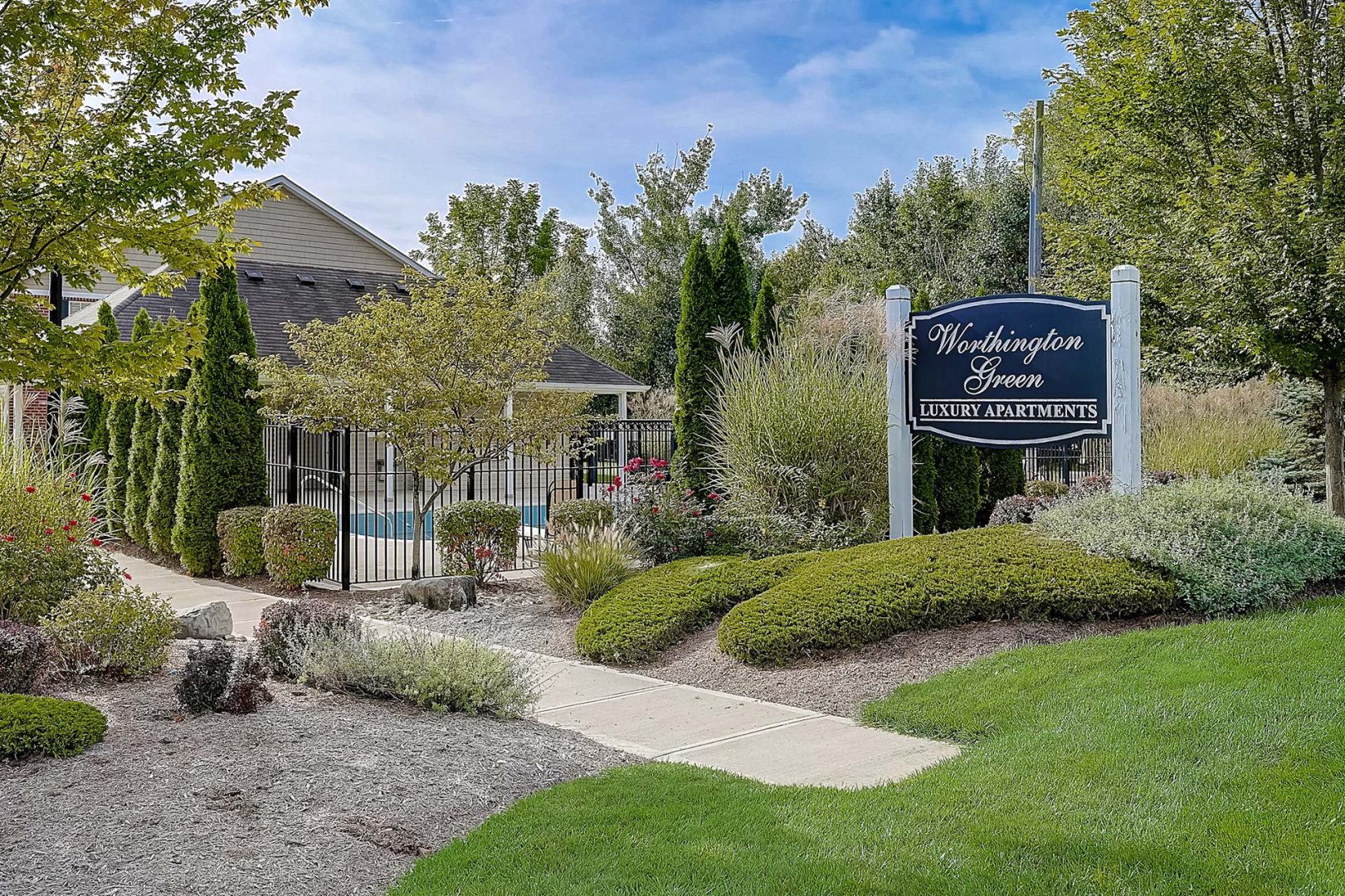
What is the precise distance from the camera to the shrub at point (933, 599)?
6.73m

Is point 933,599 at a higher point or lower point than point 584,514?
lower

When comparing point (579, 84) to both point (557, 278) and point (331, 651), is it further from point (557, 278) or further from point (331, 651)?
point (557, 278)

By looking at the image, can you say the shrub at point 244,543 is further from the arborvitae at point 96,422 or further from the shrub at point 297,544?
the arborvitae at point 96,422

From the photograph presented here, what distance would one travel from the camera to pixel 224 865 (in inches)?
127

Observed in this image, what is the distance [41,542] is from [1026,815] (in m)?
6.66

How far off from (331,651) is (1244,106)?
10.6 metres

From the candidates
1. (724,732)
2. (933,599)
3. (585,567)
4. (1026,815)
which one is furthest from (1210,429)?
(1026,815)

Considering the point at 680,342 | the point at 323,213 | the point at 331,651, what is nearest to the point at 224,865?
the point at 331,651

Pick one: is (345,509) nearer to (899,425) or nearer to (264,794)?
(899,425)

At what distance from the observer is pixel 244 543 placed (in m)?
10.7

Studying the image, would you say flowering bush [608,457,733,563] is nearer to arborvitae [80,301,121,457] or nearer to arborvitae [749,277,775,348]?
arborvitae [749,277,775,348]

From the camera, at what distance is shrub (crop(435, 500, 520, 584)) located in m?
10.2

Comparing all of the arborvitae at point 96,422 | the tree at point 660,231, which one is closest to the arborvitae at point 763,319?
the arborvitae at point 96,422

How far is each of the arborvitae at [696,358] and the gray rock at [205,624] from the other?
17.0 ft
